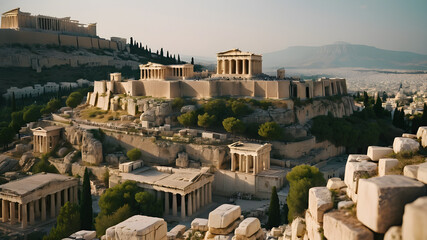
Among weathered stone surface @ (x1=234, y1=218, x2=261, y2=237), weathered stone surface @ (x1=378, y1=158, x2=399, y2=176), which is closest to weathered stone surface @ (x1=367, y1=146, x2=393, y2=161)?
weathered stone surface @ (x1=378, y1=158, x2=399, y2=176)

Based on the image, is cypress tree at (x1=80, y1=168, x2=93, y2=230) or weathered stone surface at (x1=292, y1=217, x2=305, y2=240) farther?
cypress tree at (x1=80, y1=168, x2=93, y2=230)

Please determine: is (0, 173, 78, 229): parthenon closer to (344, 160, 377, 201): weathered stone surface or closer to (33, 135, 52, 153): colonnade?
(33, 135, 52, 153): colonnade

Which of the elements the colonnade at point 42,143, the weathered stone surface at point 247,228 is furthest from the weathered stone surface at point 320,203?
the colonnade at point 42,143

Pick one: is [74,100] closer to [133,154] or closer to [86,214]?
[133,154]

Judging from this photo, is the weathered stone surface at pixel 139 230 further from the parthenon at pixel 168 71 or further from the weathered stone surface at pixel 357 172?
the parthenon at pixel 168 71

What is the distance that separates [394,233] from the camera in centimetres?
568

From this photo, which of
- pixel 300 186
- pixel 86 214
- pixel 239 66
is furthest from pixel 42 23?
pixel 300 186

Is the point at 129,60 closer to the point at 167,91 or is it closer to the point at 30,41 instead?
the point at 30,41

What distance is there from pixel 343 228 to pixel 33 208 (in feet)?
90.9

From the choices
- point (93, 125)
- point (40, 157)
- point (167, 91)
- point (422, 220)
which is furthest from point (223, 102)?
point (422, 220)

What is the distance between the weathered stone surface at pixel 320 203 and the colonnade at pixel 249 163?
25.3m

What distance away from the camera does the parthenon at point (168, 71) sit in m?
51.5

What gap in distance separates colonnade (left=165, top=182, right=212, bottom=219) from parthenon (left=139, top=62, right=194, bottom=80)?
2161 cm

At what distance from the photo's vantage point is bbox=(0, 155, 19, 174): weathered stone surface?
128ft
